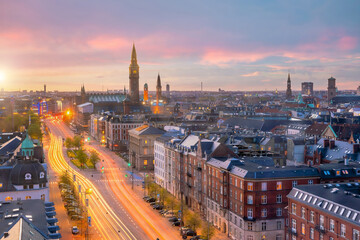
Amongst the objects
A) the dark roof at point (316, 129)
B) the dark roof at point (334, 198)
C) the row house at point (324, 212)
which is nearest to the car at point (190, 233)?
the row house at point (324, 212)

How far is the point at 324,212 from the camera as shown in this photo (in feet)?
211

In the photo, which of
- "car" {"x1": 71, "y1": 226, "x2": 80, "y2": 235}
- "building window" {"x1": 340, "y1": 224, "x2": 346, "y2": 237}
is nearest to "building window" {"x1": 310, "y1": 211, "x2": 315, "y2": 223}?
"building window" {"x1": 340, "y1": 224, "x2": 346, "y2": 237}

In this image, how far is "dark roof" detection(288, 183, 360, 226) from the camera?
6047cm

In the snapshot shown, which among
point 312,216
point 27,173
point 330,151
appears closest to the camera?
point 312,216

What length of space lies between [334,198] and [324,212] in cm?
256

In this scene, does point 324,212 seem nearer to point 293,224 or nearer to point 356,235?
point 356,235

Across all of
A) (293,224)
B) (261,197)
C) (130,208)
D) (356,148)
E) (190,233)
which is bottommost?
(130,208)

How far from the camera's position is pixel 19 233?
1934 inches

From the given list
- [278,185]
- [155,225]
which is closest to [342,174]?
[278,185]

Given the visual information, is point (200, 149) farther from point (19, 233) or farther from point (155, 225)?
point (19, 233)

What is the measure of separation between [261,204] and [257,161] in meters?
13.8

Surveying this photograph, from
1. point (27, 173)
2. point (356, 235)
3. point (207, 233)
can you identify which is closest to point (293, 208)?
point (356, 235)

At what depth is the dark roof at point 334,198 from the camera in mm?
60469

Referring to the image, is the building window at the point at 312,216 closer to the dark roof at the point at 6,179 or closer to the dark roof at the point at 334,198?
Result: the dark roof at the point at 334,198
